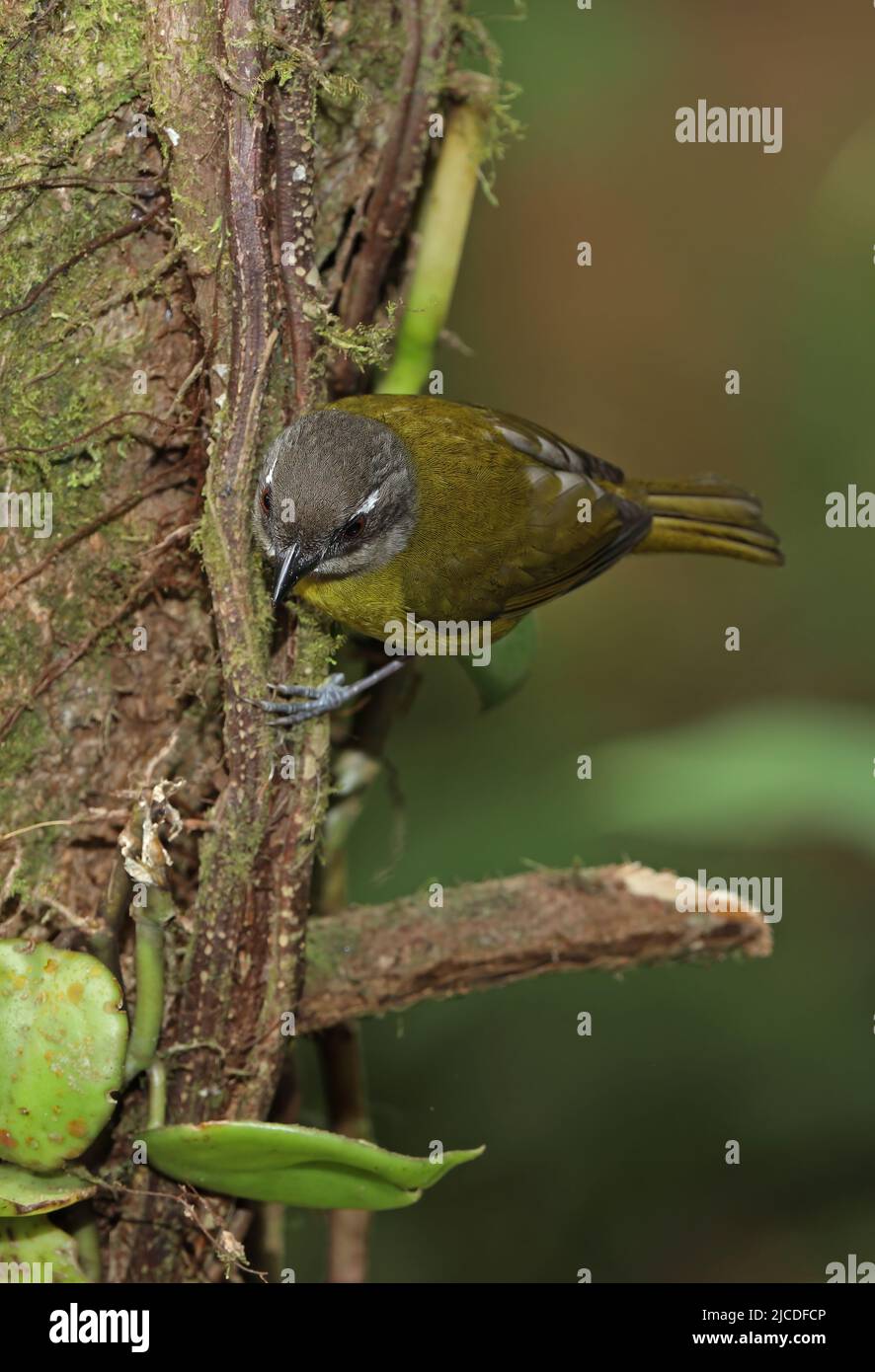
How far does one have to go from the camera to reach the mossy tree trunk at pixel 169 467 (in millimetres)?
2080

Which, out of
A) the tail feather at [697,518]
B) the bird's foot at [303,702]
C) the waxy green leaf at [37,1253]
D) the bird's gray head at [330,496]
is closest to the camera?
the waxy green leaf at [37,1253]

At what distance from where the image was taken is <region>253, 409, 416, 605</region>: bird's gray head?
2.30 meters

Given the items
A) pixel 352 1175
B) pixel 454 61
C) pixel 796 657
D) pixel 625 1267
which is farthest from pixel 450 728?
pixel 352 1175

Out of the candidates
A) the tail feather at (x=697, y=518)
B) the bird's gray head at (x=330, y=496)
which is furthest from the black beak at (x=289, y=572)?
the tail feather at (x=697, y=518)

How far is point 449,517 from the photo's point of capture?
2910mm

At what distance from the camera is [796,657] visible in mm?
5848

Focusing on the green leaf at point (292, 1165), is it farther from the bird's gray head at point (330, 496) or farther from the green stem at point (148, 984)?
the bird's gray head at point (330, 496)

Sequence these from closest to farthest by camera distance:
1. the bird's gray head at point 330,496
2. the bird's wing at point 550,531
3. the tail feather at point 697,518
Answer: the bird's gray head at point 330,496
the bird's wing at point 550,531
the tail feather at point 697,518

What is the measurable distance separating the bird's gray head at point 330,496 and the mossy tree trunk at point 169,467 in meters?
0.07

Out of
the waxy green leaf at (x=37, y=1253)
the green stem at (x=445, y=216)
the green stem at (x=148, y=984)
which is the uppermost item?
the green stem at (x=445, y=216)

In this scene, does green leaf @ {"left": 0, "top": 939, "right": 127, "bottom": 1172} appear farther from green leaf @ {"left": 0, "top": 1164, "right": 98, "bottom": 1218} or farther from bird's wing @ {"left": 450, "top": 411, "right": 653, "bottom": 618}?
bird's wing @ {"left": 450, "top": 411, "right": 653, "bottom": 618}

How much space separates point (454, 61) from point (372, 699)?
4.36ft

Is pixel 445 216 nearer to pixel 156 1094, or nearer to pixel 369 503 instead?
pixel 369 503

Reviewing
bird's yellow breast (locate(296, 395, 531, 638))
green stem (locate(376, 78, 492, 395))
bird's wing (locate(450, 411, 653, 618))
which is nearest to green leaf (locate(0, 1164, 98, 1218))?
bird's yellow breast (locate(296, 395, 531, 638))
